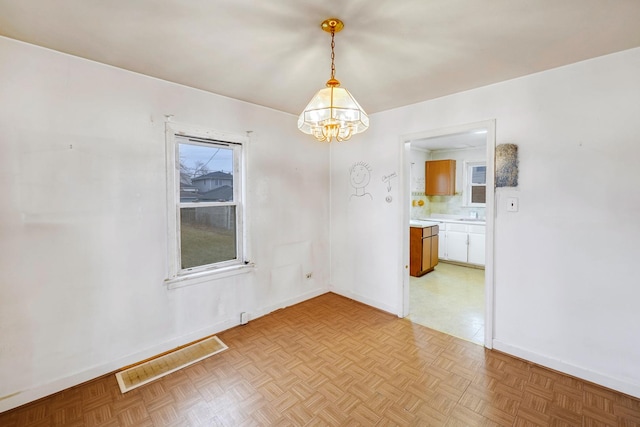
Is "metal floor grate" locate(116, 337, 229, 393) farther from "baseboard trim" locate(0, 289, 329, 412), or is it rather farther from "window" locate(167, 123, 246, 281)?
"window" locate(167, 123, 246, 281)

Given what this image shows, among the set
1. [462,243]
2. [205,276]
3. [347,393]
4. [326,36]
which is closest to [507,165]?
[326,36]

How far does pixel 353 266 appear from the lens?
3.97 metres

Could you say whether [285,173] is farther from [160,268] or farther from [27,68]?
[27,68]

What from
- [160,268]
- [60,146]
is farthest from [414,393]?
[60,146]

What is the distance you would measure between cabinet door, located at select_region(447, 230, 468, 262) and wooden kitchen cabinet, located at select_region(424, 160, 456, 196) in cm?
96

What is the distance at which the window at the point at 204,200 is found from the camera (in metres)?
2.75

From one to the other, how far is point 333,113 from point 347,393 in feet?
6.73

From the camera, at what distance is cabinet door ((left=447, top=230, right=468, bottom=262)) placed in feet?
18.1

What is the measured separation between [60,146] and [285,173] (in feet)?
7.01

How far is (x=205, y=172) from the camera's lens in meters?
3.02

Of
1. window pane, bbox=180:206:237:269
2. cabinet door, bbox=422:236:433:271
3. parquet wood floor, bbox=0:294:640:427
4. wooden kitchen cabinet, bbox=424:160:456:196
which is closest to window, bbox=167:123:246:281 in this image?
window pane, bbox=180:206:237:269

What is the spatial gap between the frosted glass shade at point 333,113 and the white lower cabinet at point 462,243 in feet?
14.5

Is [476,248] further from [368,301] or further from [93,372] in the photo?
[93,372]

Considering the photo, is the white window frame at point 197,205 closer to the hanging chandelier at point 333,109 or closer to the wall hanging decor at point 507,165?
the hanging chandelier at point 333,109
